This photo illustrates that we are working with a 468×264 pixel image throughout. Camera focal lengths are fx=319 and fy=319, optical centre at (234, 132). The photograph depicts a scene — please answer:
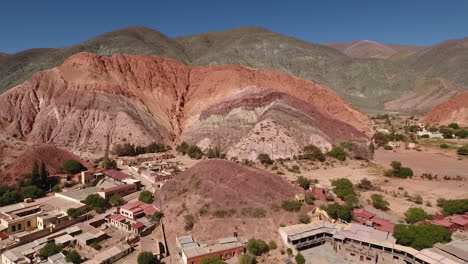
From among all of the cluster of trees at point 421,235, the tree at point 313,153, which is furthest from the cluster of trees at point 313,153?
the cluster of trees at point 421,235

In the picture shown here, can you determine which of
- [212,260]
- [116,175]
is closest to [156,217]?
[212,260]

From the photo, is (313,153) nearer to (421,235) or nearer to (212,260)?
(421,235)

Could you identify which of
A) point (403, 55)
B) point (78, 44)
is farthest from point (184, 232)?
point (403, 55)

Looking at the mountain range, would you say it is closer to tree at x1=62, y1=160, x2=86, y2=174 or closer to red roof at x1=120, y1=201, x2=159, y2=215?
tree at x1=62, y1=160, x2=86, y2=174

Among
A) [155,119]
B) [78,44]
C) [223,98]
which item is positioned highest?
[78,44]

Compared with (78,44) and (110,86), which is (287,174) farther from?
(78,44)

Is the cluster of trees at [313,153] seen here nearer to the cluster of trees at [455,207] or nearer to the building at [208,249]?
the cluster of trees at [455,207]

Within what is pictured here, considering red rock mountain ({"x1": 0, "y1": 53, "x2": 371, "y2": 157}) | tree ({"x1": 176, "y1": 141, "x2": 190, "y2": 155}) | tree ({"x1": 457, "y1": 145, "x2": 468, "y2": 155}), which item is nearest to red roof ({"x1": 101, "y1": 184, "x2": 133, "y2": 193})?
red rock mountain ({"x1": 0, "y1": 53, "x2": 371, "y2": 157})
